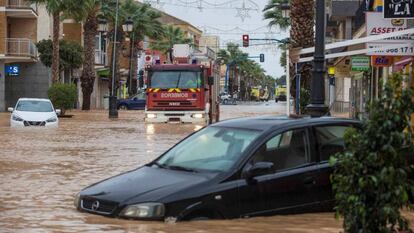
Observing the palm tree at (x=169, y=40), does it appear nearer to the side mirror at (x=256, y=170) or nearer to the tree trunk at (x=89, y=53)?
the tree trunk at (x=89, y=53)

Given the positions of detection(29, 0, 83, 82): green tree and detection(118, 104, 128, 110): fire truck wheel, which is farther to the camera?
detection(118, 104, 128, 110): fire truck wheel

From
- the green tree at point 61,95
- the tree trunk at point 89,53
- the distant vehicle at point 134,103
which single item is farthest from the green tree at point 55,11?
the distant vehicle at point 134,103

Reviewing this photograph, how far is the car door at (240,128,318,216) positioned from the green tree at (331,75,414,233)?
108 inches

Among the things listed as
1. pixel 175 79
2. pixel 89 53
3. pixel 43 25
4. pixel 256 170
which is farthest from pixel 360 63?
pixel 43 25

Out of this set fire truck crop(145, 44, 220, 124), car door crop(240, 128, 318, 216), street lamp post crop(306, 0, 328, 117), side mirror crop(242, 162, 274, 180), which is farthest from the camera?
fire truck crop(145, 44, 220, 124)

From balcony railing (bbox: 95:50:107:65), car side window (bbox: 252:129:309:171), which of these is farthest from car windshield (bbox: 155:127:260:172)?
balcony railing (bbox: 95:50:107:65)

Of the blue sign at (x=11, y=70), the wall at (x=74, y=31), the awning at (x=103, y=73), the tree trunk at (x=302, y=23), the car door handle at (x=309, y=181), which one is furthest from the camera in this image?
the awning at (x=103, y=73)

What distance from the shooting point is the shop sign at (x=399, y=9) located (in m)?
14.8

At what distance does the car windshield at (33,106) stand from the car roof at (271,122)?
22.8m

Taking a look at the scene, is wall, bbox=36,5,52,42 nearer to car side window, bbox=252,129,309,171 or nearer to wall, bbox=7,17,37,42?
wall, bbox=7,17,37,42

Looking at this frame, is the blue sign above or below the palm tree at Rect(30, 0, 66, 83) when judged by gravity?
below

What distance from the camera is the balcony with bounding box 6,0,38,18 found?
49.5m

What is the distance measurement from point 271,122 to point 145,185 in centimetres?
180

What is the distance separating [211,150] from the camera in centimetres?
891
